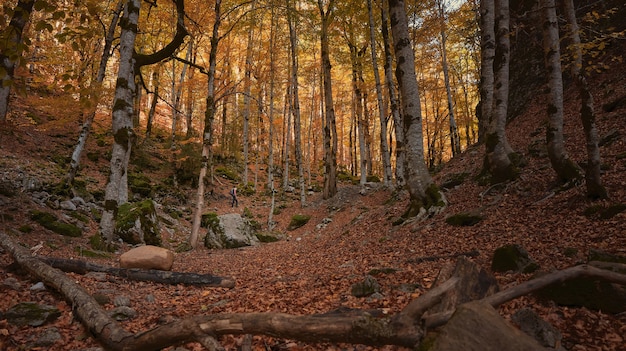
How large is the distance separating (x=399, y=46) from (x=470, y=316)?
8341mm

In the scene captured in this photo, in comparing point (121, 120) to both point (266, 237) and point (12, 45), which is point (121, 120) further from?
point (266, 237)

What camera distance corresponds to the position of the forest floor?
12.7 feet

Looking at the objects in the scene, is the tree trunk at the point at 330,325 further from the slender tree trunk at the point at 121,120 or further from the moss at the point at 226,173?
the moss at the point at 226,173

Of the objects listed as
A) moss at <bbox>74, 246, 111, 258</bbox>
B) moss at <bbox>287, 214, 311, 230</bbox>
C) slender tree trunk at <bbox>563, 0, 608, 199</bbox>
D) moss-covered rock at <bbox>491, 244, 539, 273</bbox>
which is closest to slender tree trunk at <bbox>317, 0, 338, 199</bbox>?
moss at <bbox>287, 214, 311, 230</bbox>

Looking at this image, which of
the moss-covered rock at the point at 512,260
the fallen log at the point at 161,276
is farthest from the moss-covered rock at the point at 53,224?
the moss-covered rock at the point at 512,260

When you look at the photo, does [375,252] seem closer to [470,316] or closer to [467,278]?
[467,278]

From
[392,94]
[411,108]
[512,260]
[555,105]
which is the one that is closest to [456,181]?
[411,108]

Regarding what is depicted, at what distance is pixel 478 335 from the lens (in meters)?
2.31

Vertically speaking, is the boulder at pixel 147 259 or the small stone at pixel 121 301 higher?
the boulder at pixel 147 259

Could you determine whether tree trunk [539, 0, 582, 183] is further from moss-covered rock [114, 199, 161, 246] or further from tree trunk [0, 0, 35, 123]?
moss-covered rock [114, 199, 161, 246]

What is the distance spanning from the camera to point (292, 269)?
26.9 feet

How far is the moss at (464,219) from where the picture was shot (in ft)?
25.2

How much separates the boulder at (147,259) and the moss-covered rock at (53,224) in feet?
12.8

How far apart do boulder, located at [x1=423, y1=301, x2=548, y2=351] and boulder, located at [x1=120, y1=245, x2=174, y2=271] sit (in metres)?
6.40
